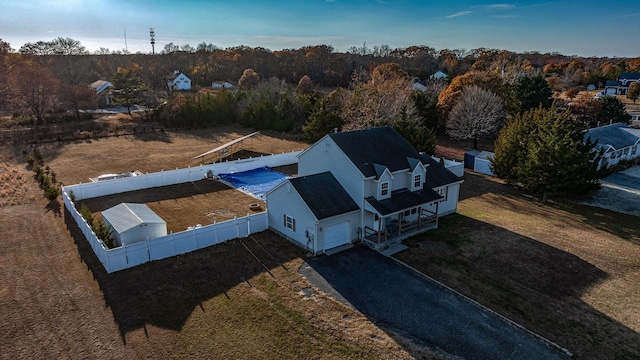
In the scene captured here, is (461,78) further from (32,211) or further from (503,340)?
A: (32,211)

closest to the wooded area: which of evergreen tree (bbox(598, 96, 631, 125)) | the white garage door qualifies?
evergreen tree (bbox(598, 96, 631, 125))

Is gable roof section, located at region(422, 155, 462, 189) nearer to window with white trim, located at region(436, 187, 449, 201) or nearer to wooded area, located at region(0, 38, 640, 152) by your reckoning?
window with white trim, located at region(436, 187, 449, 201)

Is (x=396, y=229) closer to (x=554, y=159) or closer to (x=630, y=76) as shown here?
(x=554, y=159)

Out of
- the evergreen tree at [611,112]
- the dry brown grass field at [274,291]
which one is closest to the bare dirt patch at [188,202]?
the dry brown grass field at [274,291]

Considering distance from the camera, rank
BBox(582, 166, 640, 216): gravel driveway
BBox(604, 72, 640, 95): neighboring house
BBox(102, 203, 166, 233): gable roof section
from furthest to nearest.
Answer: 1. BBox(604, 72, 640, 95): neighboring house
2. BBox(582, 166, 640, 216): gravel driveway
3. BBox(102, 203, 166, 233): gable roof section

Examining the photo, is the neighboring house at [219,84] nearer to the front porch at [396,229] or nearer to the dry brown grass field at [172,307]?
the dry brown grass field at [172,307]

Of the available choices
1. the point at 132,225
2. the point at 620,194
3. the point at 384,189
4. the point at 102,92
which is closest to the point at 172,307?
the point at 132,225
